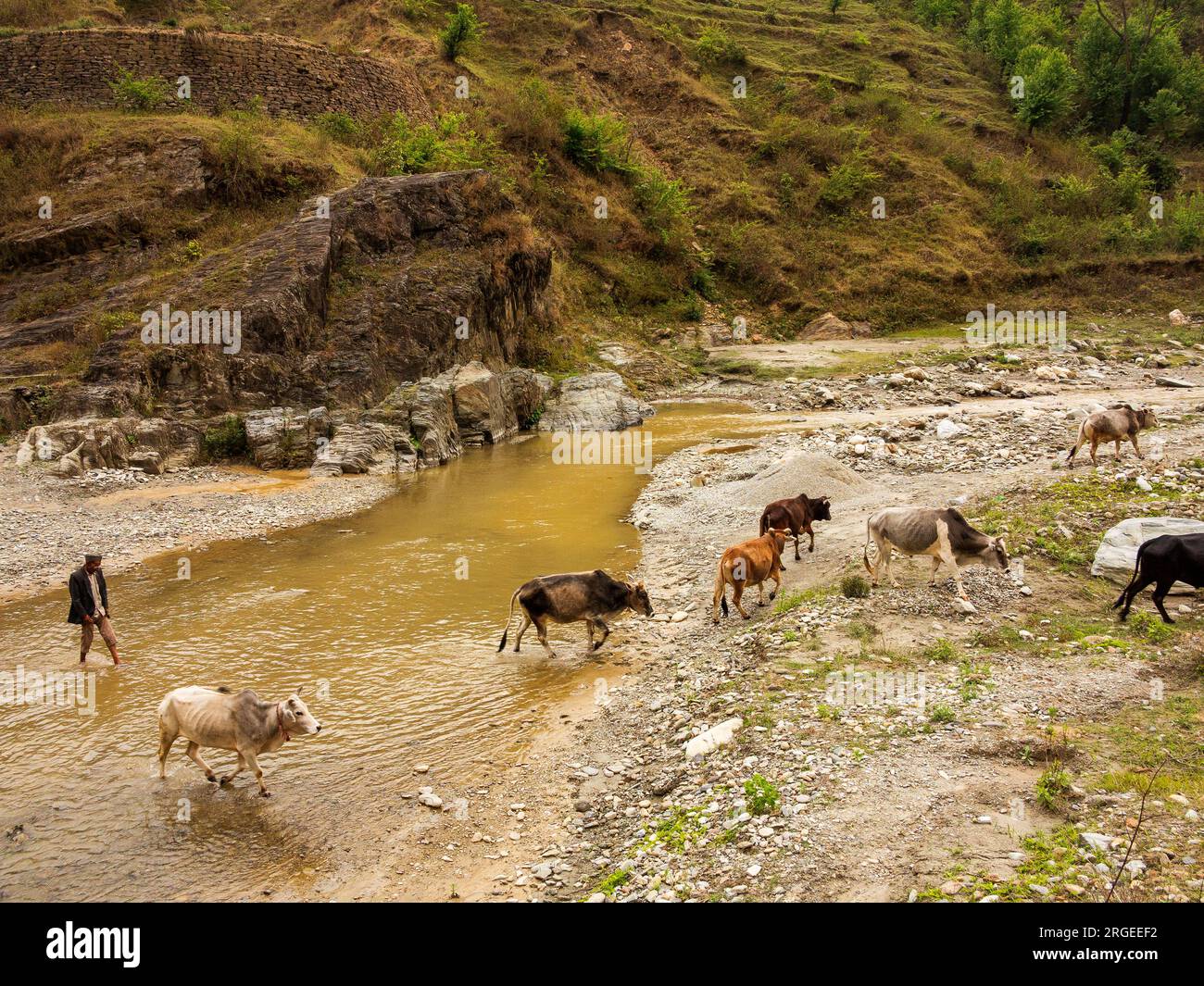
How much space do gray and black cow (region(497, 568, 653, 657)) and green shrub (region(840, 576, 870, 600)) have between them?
3.15 m

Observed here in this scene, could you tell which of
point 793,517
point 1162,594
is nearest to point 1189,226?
point 793,517

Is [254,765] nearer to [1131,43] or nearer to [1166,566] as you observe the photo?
[1166,566]

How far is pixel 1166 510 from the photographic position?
1207 cm

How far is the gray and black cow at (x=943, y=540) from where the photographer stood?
35.1 ft

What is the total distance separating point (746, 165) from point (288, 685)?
61.5 m

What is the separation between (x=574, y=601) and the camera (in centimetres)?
1146

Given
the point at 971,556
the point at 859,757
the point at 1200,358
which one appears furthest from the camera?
the point at 1200,358

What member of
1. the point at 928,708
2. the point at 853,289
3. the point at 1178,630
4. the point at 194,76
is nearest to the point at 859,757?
the point at 928,708

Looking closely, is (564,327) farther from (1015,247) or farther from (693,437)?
(1015,247)

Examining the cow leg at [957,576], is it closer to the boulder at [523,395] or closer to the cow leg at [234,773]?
the cow leg at [234,773]

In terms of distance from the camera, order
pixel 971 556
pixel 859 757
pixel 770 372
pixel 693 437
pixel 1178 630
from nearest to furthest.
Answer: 1. pixel 859 757
2. pixel 1178 630
3. pixel 971 556
4. pixel 693 437
5. pixel 770 372

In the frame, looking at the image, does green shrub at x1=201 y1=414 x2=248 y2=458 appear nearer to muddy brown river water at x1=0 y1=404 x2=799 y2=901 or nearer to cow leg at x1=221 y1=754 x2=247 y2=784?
muddy brown river water at x1=0 y1=404 x2=799 y2=901

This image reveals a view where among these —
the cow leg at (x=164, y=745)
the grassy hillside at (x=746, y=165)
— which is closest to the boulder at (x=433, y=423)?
the grassy hillside at (x=746, y=165)

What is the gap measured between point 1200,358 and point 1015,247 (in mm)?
21571
